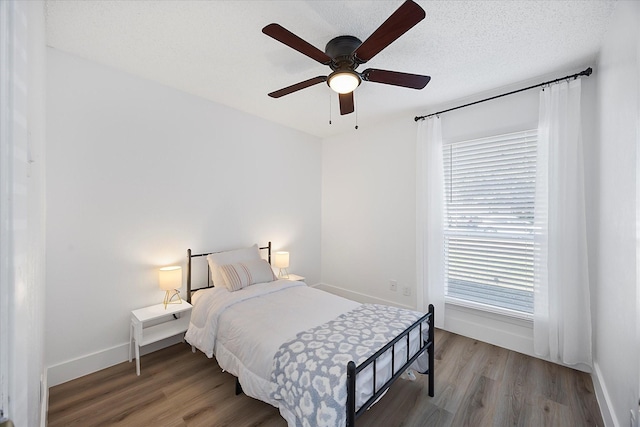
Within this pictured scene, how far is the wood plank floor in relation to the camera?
1925mm

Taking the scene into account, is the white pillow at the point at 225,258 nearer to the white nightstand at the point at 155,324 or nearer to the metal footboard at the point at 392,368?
the white nightstand at the point at 155,324

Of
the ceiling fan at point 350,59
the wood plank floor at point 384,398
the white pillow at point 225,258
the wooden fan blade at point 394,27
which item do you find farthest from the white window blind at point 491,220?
the white pillow at point 225,258

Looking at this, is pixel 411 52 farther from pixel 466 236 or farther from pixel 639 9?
pixel 466 236

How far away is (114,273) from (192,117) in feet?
6.02

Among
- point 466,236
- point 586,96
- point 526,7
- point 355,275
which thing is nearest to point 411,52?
point 526,7

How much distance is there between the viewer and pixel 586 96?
247 centimetres

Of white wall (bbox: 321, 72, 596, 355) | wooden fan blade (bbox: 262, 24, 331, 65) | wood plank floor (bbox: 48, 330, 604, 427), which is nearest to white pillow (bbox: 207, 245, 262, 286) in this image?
wood plank floor (bbox: 48, 330, 604, 427)

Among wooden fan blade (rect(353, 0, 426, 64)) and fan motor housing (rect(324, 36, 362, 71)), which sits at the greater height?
fan motor housing (rect(324, 36, 362, 71))

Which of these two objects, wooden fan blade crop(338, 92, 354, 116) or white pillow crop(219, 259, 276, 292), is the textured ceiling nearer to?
wooden fan blade crop(338, 92, 354, 116)

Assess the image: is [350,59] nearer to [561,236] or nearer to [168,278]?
[561,236]

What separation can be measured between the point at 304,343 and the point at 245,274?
1.40 meters

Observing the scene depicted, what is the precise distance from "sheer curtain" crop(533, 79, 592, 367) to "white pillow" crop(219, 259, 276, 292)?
2.84 metres

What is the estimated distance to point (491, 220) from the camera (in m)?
3.00

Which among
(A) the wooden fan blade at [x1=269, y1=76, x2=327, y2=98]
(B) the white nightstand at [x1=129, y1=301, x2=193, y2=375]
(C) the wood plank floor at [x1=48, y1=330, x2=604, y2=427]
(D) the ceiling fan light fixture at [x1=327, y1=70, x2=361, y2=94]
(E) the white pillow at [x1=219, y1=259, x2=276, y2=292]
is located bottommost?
(C) the wood plank floor at [x1=48, y1=330, x2=604, y2=427]
